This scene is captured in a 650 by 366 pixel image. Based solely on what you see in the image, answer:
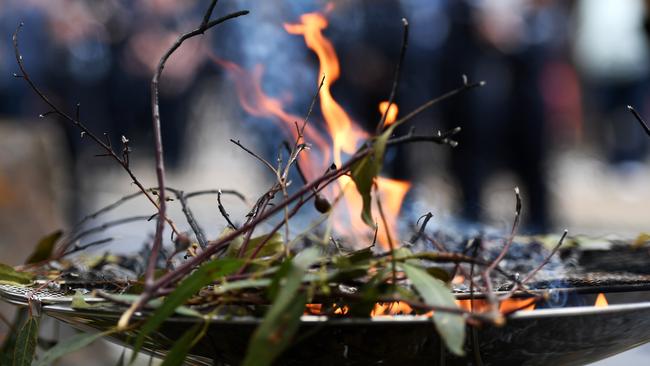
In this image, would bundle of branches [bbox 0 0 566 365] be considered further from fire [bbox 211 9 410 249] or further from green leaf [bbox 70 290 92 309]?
fire [bbox 211 9 410 249]

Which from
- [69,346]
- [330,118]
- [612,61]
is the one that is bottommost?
[69,346]

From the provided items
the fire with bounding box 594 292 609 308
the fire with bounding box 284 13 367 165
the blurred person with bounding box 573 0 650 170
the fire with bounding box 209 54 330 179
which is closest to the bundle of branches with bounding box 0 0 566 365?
the fire with bounding box 594 292 609 308

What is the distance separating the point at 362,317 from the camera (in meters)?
1.08

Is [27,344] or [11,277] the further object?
Answer: [11,277]

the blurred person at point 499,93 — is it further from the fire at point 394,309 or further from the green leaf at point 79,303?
the green leaf at point 79,303

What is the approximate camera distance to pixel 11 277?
1.54 m

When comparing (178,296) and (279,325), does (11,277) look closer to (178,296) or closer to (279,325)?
(178,296)

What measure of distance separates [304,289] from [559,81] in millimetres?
6424

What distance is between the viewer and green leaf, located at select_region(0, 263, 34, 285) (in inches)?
60.0

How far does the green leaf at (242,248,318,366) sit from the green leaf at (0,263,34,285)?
2.39 ft

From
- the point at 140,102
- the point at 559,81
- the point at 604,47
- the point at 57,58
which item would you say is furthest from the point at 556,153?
the point at 57,58

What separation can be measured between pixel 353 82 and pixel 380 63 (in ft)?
0.76

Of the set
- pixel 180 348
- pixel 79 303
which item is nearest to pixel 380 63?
pixel 79 303

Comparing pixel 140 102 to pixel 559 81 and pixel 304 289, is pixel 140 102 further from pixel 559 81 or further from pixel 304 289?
pixel 304 289
